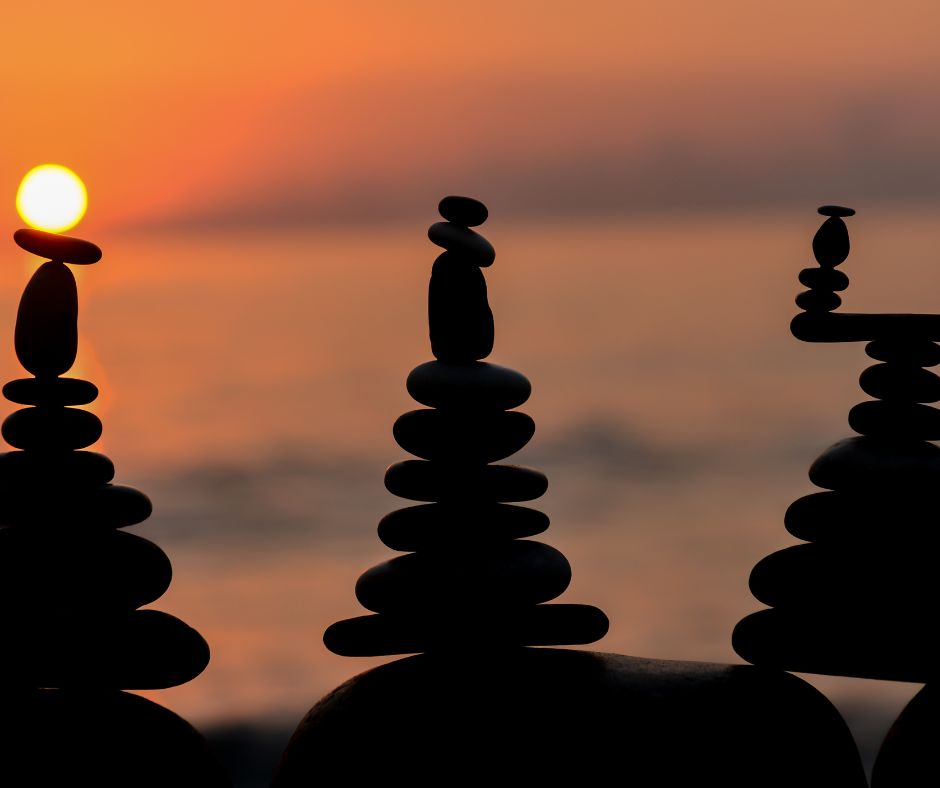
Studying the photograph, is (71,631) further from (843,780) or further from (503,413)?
(843,780)

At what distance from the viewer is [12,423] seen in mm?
2773

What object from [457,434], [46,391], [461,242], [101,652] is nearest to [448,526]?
[457,434]

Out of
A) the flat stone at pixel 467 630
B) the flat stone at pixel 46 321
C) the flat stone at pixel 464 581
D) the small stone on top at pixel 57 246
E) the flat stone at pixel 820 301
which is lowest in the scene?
the flat stone at pixel 467 630

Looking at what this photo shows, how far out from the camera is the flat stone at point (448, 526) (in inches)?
113

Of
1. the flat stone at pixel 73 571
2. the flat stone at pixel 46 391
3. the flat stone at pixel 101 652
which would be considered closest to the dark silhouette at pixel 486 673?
the flat stone at pixel 101 652

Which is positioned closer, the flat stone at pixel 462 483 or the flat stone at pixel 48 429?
the flat stone at pixel 48 429

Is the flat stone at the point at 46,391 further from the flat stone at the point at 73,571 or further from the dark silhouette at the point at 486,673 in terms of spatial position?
the dark silhouette at the point at 486,673

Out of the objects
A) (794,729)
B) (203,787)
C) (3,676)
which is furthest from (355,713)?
(794,729)

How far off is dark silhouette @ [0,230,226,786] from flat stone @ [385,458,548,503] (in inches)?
23.1

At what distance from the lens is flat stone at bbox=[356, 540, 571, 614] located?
9.21 feet

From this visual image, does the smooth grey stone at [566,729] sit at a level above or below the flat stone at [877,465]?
below

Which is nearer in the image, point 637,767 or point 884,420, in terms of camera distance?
point 637,767

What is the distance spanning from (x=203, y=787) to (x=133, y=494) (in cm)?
68

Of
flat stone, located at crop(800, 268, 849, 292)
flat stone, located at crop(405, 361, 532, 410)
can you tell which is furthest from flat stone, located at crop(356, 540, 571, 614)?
flat stone, located at crop(800, 268, 849, 292)
